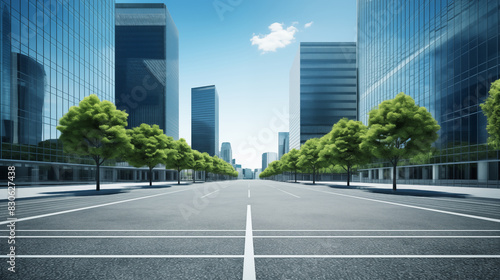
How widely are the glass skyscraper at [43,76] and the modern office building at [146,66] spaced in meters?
67.4

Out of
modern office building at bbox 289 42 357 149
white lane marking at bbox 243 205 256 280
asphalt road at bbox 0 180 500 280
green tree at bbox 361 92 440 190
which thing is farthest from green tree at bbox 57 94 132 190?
modern office building at bbox 289 42 357 149

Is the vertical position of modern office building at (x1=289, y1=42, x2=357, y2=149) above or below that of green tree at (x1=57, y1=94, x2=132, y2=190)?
above

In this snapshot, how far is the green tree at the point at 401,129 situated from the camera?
25.5 meters

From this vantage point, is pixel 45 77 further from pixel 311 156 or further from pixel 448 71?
pixel 448 71

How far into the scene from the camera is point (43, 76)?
1422 inches

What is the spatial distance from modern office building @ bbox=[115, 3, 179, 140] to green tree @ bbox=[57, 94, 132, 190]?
90.4 meters

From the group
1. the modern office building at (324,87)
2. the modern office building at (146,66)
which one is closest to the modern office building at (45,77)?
the modern office building at (146,66)

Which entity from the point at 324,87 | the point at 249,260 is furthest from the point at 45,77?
the point at 324,87

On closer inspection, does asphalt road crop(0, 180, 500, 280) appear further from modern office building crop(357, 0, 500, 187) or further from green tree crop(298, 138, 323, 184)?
green tree crop(298, 138, 323, 184)

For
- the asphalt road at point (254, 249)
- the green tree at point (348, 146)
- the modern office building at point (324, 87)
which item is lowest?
the asphalt road at point (254, 249)

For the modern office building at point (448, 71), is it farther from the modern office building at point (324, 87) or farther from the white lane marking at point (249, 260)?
the modern office building at point (324, 87)

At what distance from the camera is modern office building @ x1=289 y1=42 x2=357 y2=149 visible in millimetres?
120062

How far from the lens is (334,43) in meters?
125

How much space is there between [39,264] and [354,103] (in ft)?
409
